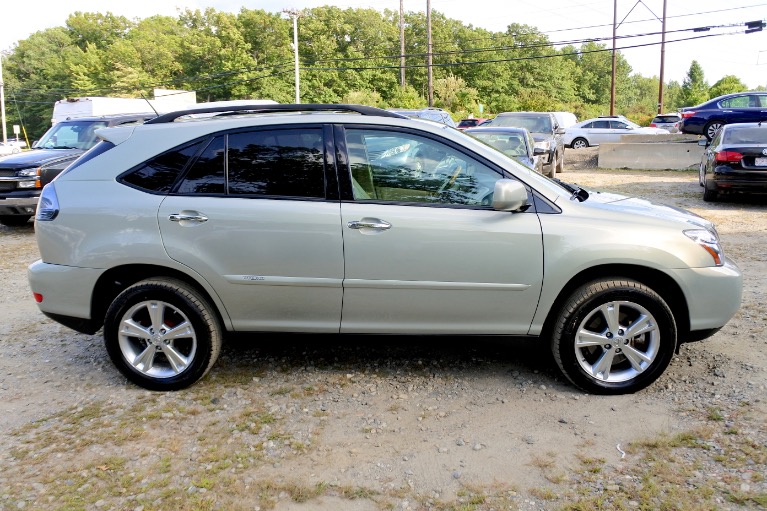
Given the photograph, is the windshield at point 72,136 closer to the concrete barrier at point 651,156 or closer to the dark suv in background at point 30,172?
the dark suv in background at point 30,172

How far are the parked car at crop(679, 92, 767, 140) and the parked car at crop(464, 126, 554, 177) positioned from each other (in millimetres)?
11551

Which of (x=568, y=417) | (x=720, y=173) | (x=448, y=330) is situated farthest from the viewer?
(x=720, y=173)

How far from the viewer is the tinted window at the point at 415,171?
409cm

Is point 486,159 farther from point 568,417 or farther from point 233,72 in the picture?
point 233,72

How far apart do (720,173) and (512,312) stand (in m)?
9.67

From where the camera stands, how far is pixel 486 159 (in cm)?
411

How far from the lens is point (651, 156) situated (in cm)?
2014

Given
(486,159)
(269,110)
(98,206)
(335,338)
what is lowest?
(335,338)

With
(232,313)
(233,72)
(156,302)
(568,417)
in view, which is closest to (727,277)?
(568,417)

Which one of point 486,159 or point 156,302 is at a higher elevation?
point 486,159

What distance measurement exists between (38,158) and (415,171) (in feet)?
30.3

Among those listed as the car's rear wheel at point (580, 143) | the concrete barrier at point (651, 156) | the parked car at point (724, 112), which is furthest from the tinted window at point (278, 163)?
the car's rear wheel at point (580, 143)

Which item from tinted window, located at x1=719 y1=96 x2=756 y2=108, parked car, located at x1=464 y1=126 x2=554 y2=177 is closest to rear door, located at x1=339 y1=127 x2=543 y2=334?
parked car, located at x1=464 y1=126 x2=554 y2=177

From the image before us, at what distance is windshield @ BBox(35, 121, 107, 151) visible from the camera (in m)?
12.0
